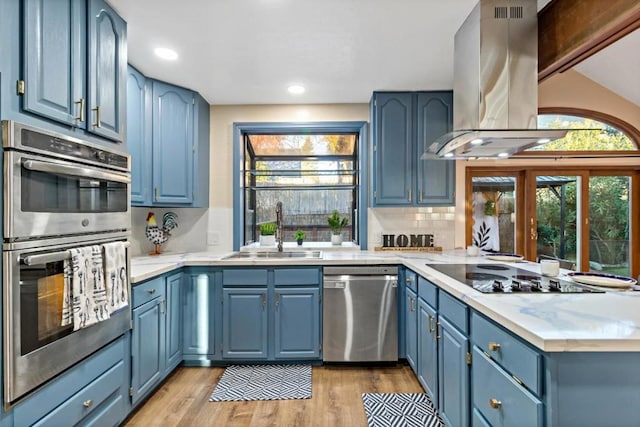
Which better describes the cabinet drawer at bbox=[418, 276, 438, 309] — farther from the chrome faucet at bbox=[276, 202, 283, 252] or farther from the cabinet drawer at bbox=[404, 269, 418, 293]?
the chrome faucet at bbox=[276, 202, 283, 252]

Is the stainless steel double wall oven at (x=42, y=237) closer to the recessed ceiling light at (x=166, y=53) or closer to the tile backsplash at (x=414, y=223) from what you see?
the recessed ceiling light at (x=166, y=53)

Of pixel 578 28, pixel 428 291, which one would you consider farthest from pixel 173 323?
pixel 578 28

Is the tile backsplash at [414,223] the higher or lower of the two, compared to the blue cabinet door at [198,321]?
higher

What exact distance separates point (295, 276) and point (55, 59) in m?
2.10

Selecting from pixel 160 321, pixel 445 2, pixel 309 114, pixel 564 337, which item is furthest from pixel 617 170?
pixel 160 321

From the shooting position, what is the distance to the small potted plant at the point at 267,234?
12.2 ft

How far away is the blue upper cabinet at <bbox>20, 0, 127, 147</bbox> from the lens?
1.37 metres

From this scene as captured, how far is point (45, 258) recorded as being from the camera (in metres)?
1.40

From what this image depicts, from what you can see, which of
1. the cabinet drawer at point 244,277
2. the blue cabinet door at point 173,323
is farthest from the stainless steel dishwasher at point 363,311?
the blue cabinet door at point 173,323

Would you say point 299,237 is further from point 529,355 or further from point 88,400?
point 529,355

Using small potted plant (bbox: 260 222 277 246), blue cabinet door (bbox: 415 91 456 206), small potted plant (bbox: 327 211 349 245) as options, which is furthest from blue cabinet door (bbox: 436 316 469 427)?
small potted plant (bbox: 260 222 277 246)

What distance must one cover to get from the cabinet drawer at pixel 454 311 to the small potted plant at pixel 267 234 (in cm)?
209

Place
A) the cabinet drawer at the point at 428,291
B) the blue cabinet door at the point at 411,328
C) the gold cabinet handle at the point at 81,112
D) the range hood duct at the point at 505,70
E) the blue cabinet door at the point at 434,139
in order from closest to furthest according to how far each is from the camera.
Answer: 1. the gold cabinet handle at the point at 81,112
2. the range hood duct at the point at 505,70
3. the cabinet drawer at the point at 428,291
4. the blue cabinet door at the point at 411,328
5. the blue cabinet door at the point at 434,139

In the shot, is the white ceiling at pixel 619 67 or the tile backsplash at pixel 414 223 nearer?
the white ceiling at pixel 619 67
